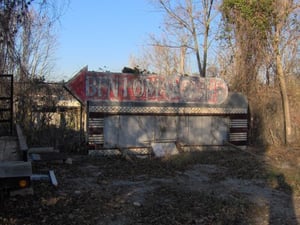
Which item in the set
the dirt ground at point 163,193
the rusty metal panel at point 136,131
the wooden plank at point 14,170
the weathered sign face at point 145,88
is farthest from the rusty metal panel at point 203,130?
the wooden plank at point 14,170

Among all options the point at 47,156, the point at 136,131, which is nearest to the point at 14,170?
the point at 47,156

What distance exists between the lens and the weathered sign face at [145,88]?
539 inches

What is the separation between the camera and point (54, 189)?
28.3 ft

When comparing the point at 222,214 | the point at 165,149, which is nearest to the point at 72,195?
the point at 222,214

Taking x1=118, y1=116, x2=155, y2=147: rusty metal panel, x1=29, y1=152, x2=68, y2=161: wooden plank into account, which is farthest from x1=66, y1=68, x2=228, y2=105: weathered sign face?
x1=29, y1=152, x2=68, y2=161: wooden plank

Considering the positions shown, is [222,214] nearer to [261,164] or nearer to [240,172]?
[240,172]

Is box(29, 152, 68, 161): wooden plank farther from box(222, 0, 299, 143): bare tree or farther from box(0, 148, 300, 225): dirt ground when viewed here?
box(222, 0, 299, 143): bare tree

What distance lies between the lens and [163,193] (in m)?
8.68

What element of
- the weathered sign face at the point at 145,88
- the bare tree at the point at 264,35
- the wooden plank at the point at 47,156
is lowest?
the wooden plank at the point at 47,156

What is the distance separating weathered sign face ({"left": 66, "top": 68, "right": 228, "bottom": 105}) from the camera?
13.7m

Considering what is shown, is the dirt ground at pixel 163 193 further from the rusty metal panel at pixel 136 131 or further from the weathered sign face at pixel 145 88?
the weathered sign face at pixel 145 88

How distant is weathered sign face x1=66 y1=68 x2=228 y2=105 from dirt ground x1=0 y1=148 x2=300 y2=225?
2.24 metres

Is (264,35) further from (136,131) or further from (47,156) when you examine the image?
(47,156)

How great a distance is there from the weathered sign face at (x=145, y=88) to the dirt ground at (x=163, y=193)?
2.24 meters
